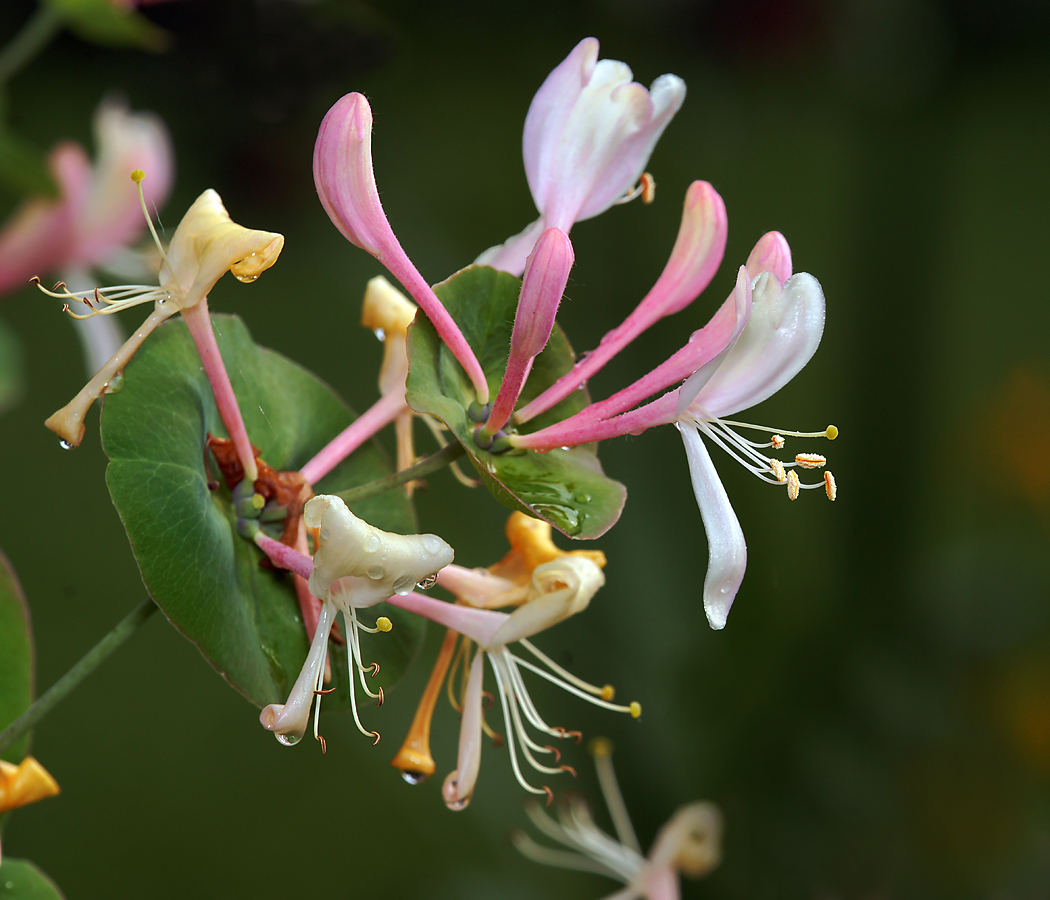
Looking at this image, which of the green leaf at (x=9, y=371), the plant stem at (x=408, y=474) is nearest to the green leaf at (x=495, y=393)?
the plant stem at (x=408, y=474)

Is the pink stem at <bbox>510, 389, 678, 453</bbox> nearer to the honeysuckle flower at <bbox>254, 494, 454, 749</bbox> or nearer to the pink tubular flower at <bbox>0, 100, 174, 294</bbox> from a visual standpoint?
the honeysuckle flower at <bbox>254, 494, 454, 749</bbox>

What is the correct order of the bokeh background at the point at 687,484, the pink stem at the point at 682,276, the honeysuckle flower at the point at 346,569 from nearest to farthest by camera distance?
1. the honeysuckle flower at the point at 346,569
2. the pink stem at the point at 682,276
3. the bokeh background at the point at 687,484

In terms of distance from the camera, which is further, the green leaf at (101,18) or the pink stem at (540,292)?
the green leaf at (101,18)

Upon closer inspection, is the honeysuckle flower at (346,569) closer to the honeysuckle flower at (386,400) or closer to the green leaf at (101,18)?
the honeysuckle flower at (386,400)

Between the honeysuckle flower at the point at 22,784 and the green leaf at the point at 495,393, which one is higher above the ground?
the green leaf at the point at 495,393

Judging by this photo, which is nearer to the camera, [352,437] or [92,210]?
[352,437]

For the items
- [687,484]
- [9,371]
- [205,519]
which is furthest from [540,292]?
[687,484]

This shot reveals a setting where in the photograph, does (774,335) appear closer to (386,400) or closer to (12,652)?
(386,400)

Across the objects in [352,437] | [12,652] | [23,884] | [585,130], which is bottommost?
[23,884]
